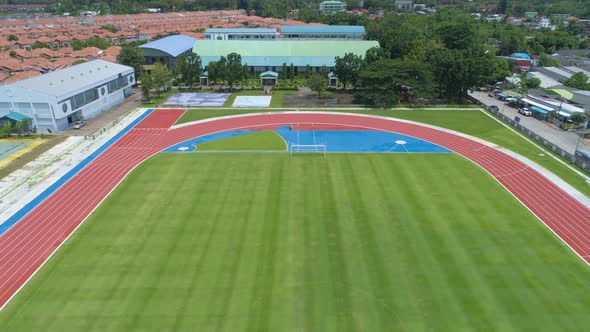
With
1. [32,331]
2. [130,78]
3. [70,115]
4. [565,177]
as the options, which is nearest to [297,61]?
[130,78]

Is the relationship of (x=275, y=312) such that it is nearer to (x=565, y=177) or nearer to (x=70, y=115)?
(x=565, y=177)

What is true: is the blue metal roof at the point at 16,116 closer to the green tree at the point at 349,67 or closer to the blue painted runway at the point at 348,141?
the blue painted runway at the point at 348,141

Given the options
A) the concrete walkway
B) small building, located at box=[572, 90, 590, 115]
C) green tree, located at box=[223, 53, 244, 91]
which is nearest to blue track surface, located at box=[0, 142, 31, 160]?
the concrete walkway

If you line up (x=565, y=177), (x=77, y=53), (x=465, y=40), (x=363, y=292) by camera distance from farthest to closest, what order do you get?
(x=77, y=53) < (x=465, y=40) < (x=565, y=177) < (x=363, y=292)

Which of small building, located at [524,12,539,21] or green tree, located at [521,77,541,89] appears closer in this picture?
green tree, located at [521,77,541,89]

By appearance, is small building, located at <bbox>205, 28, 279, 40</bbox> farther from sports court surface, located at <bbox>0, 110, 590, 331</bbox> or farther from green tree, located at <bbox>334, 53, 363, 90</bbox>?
sports court surface, located at <bbox>0, 110, 590, 331</bbox>

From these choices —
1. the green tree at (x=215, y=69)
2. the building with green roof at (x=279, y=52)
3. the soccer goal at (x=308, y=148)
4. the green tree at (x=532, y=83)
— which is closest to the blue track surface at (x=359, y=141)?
the soccer goal at (x=308, y=148)

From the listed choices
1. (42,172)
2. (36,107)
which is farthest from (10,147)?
(42,172)
